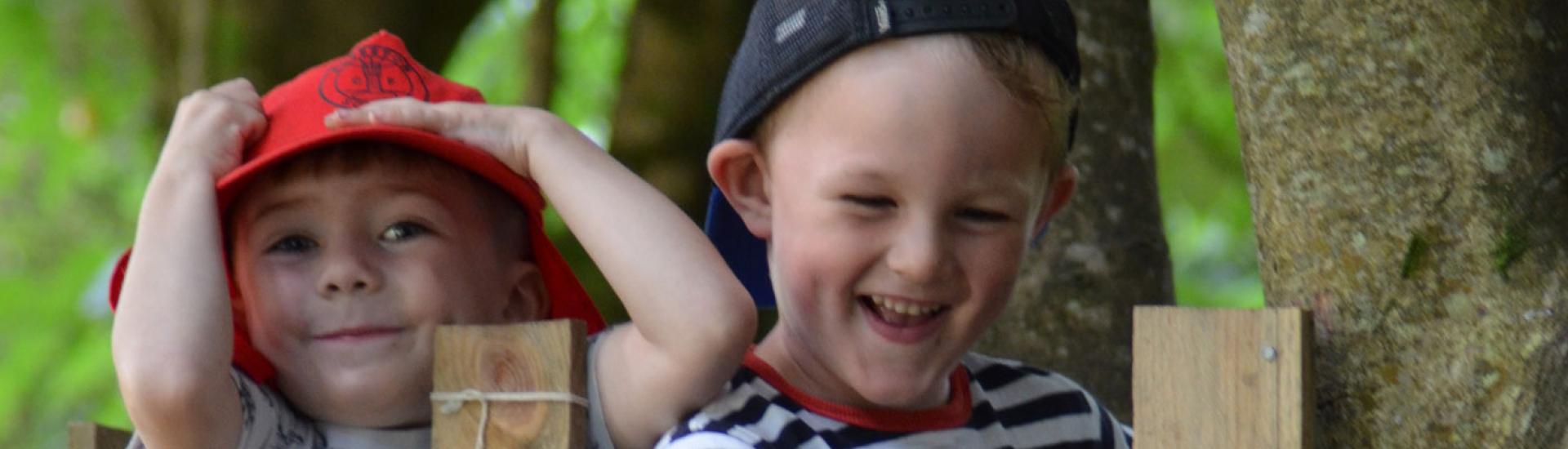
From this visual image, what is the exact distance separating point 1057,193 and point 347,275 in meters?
0.97

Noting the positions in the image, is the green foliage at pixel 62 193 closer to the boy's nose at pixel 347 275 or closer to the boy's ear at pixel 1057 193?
the boy's nose at pixel 347 275

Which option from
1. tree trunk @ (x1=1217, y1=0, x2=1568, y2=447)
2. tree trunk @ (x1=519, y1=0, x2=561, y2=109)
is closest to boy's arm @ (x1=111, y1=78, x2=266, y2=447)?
tree trunk @ (x1=1217, y1=0, x2=1568, y2=447)

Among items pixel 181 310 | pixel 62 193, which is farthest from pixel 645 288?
pixel 62 193

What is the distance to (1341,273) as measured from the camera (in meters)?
1.84

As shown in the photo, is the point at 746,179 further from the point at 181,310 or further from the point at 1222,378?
the point at 1222,378

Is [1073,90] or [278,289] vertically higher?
[1073,90]

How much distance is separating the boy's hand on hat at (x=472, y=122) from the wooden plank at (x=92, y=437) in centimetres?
71

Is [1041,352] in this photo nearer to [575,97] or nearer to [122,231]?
[575,97]

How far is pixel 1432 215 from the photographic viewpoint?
1812 millimetres

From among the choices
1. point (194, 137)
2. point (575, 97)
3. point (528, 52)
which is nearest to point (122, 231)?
point (575, 97)

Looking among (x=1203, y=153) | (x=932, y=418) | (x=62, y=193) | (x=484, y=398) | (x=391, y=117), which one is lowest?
(x=1203, y=153)

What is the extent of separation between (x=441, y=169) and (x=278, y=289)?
0.28 metres

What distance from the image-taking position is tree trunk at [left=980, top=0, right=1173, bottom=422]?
3201mm

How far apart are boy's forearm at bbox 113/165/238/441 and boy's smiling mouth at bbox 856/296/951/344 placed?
0.85 metres
